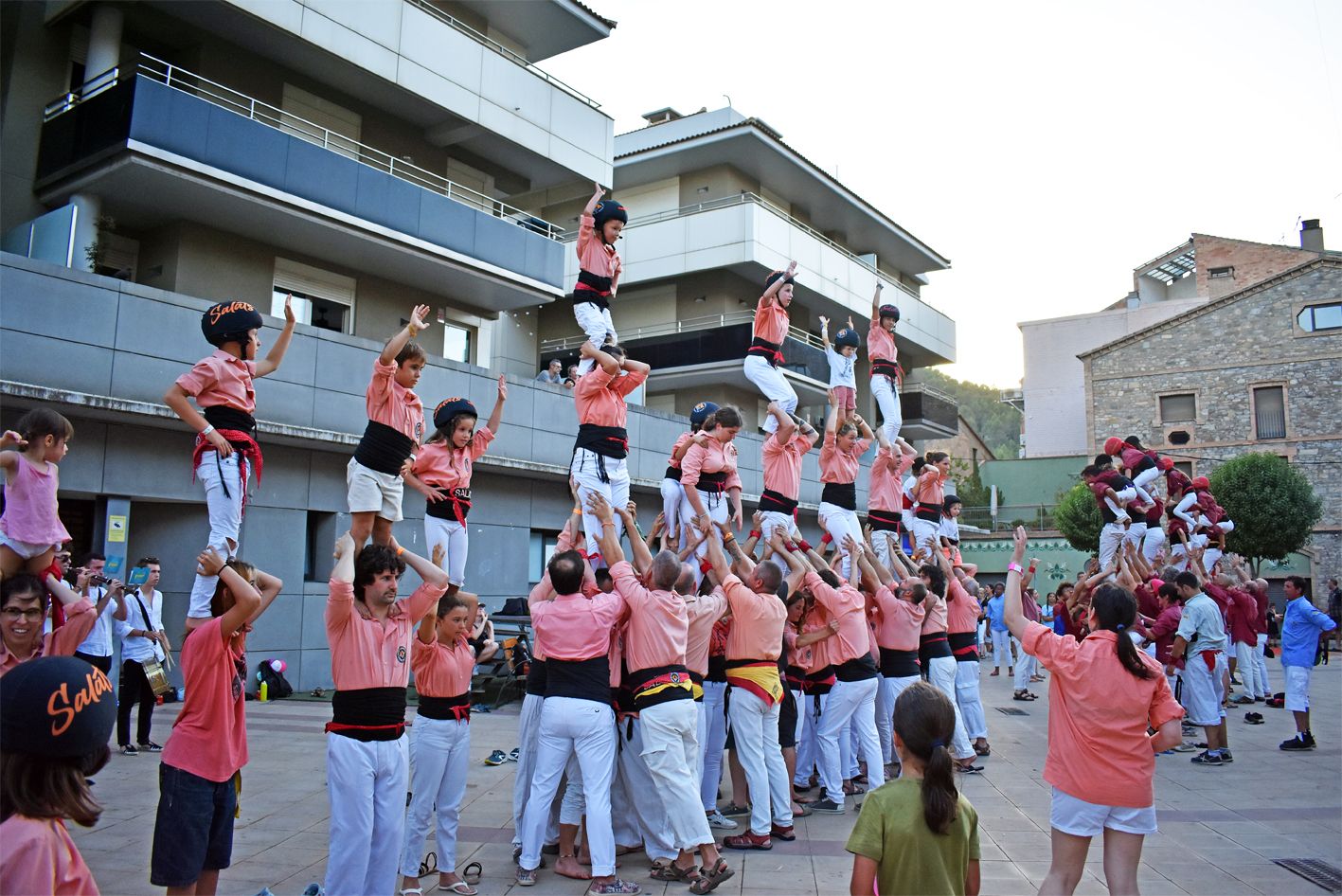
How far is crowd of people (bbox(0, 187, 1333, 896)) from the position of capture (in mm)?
3838

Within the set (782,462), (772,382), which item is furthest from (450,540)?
(772,382)

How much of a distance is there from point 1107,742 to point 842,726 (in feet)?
13.6

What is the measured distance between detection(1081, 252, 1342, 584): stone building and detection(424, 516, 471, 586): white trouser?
141ft

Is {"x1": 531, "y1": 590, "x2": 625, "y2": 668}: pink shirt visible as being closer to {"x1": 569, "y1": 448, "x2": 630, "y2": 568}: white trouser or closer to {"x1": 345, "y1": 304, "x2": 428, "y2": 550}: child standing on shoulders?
{"x1": 345, "y1": 304, "x2": 428, "y2": 550}: child standing on shoulders

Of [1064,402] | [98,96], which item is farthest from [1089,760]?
[1064,402]

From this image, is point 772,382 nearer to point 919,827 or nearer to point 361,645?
point 361,645

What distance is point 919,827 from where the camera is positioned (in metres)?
3.67

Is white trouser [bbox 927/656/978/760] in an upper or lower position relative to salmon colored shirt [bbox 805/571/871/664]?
lower

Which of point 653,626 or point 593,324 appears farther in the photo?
point 593,324

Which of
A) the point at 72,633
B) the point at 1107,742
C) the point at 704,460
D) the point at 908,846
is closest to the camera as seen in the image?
the point at 908,846

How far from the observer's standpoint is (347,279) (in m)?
19.7

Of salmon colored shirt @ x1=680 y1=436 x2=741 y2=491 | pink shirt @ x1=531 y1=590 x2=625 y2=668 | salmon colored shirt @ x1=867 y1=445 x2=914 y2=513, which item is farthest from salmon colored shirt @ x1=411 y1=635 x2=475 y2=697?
salmon colored shirt @ x1=867 y1=445 x2=914 y2=513

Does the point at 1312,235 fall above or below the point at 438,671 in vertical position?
above

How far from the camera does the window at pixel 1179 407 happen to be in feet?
144
